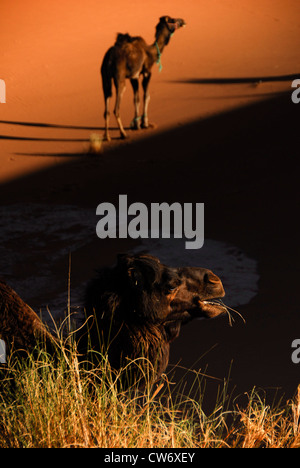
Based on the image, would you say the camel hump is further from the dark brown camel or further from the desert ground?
the desert ground

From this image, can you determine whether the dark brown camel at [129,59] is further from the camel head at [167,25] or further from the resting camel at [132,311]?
the resting camel at [132,311]

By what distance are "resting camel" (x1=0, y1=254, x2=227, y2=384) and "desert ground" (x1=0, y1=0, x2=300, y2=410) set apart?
79 centimetres

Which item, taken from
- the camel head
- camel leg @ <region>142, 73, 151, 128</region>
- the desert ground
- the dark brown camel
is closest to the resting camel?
the desert ground

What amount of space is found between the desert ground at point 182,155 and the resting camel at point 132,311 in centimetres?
79

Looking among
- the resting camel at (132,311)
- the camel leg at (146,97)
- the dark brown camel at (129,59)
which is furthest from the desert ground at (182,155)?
the dark brown camel at (129,59)

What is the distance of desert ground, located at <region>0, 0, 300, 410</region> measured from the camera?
971 centimetres

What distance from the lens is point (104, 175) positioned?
1645 cm

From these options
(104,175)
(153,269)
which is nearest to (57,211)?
(104,175)

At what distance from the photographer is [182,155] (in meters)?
17.2

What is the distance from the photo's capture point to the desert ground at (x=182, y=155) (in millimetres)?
9711

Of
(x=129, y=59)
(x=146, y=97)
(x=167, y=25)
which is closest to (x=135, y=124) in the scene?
(x=146, y=97)
